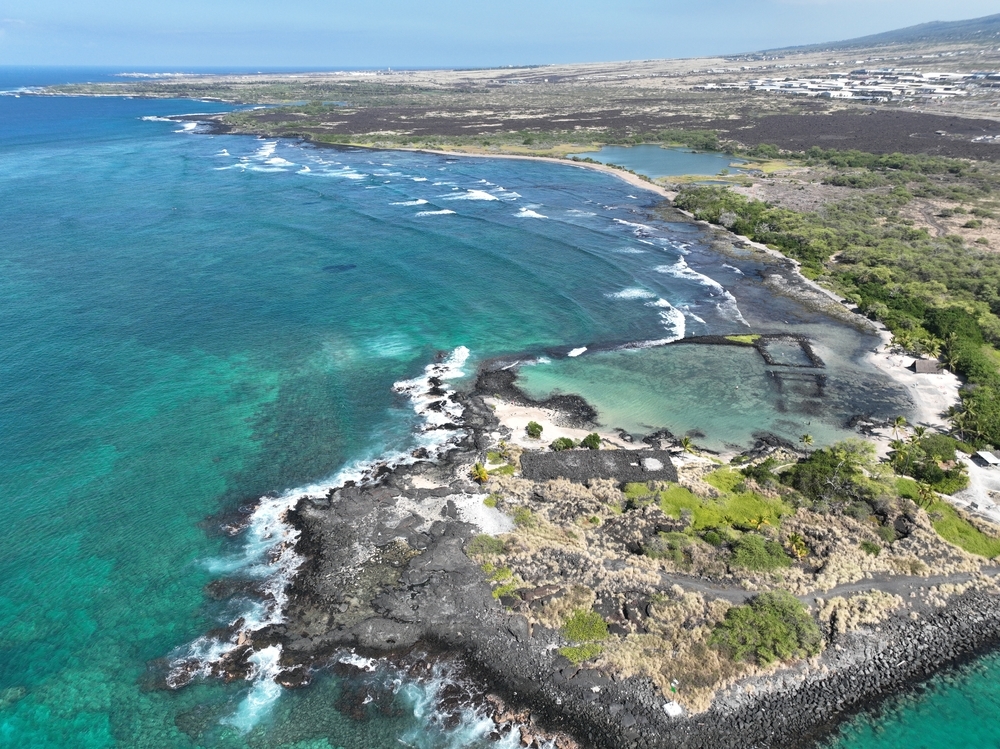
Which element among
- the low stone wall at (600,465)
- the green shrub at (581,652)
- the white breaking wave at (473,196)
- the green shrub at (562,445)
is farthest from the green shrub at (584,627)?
the white breaking wave at (473,196)

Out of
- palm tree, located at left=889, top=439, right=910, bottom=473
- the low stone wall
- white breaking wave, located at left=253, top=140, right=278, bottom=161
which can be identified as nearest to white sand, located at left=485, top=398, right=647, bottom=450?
the low stone wall

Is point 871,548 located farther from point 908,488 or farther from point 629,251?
point 629,251

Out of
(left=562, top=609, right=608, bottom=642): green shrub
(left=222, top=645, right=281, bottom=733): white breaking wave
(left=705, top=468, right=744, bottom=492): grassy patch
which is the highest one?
(left=705, top=468, right=744, bottom=492): grassy patch

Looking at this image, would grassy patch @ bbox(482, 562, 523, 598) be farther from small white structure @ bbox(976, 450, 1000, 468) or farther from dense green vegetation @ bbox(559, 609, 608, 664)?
small white structure @ bbox(976, 450, 1000, 468)

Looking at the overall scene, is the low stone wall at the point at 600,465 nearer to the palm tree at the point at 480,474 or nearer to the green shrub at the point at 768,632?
the palm tree at the point at 480,474

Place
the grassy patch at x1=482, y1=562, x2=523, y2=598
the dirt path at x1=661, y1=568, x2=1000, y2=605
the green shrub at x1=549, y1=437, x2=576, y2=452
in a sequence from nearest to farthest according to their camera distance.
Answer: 1. the dirt path at x1=661, y1=568, x2=1000, y2=605
2. the grassy patch at x1=482, y1=562, x2=523, y2=598
3. the green shrub at x1=549, y1=437, x2=576, y2=452
